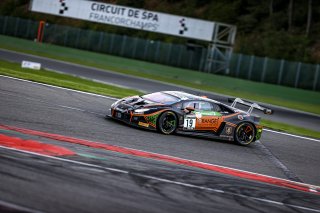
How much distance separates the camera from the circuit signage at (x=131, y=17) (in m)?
41.0

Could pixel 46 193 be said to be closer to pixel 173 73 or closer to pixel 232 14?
pixel 173 73

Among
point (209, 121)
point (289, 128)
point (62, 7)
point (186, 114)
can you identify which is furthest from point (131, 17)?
point (186, 114)

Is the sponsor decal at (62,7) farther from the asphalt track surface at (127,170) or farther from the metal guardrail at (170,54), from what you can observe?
the asphalt track surface at (127,170)

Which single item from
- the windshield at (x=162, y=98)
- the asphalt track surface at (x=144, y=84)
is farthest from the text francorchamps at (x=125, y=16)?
the windshield at (x=162, y=98)

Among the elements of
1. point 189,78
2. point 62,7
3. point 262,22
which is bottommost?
point 189,78

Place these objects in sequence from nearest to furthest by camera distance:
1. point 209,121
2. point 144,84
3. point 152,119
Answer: point 152,119 < point 209,121 < point 144,84

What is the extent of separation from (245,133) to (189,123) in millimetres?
2067

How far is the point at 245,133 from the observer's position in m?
17.4

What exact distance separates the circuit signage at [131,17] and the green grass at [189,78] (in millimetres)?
2695

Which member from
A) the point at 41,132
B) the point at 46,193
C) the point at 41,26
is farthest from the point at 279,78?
the point at 46,193

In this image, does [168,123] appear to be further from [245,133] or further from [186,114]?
[245,133]

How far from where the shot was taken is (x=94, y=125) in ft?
50.1

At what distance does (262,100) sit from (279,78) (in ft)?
19.3

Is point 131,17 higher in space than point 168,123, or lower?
higher
